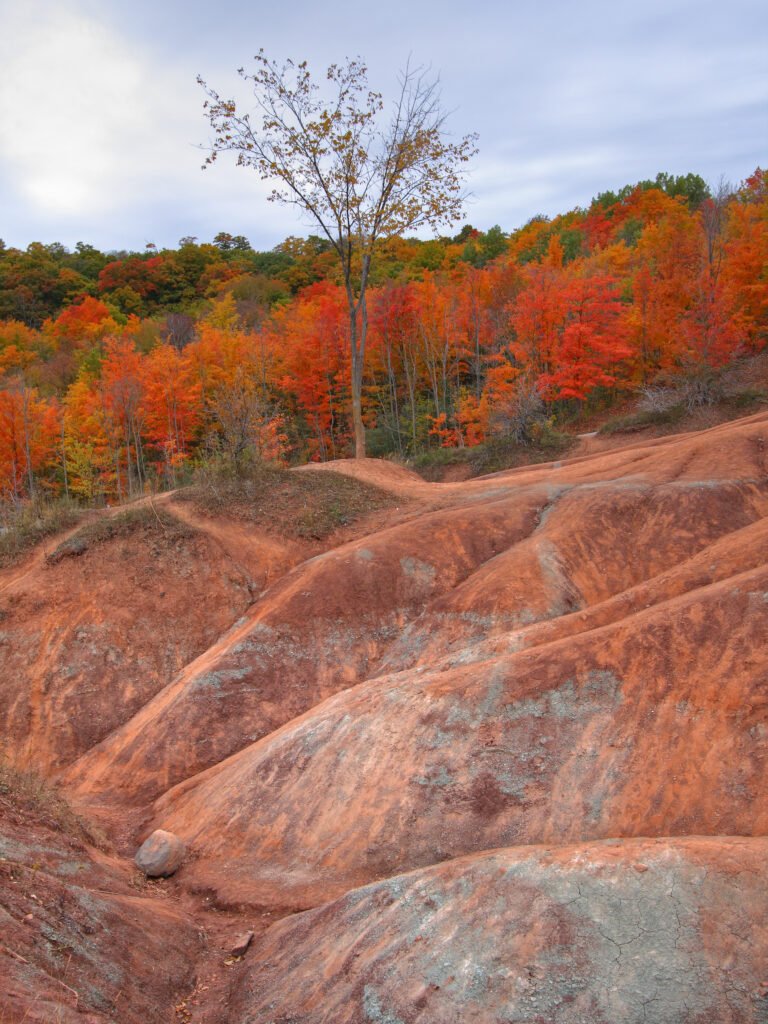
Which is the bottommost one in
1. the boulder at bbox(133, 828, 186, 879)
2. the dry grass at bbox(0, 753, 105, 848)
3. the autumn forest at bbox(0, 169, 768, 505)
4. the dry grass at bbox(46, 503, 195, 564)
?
the boulder at bbox(133, 828, 186, 879)

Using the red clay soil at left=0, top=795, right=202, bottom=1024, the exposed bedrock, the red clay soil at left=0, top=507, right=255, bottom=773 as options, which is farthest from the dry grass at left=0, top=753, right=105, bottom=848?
the red clay soil at left=0, top=507, right=255, bottom=773

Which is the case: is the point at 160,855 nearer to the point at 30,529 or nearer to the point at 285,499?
the point at 285,499

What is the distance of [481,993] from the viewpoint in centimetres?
577

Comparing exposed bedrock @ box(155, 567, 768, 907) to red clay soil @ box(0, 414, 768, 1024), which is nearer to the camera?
red clay soil @ box(0, 414, 768, 1024)

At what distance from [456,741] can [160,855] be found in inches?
167

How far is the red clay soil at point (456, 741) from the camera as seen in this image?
5.95 metres

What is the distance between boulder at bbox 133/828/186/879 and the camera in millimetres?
Result: 10156

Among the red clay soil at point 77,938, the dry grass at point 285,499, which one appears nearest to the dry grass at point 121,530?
the dry grass at point 285,499

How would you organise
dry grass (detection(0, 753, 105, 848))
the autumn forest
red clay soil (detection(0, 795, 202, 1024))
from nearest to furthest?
red clay soil (detection(0, 795, 202, 1024)) → dry grass (detection(0, 753, 105, 848)) → the autumn forest

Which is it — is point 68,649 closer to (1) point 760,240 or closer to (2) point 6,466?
(2) point 6,466

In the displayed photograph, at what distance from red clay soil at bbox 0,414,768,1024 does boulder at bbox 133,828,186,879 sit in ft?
0.85

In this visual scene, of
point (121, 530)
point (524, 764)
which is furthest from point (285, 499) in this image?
point (524, 764)

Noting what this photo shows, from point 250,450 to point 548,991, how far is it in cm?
1744

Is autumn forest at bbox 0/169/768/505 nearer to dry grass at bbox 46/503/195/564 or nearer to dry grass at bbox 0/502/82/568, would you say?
dry grass at bbox 0/502/82/568
